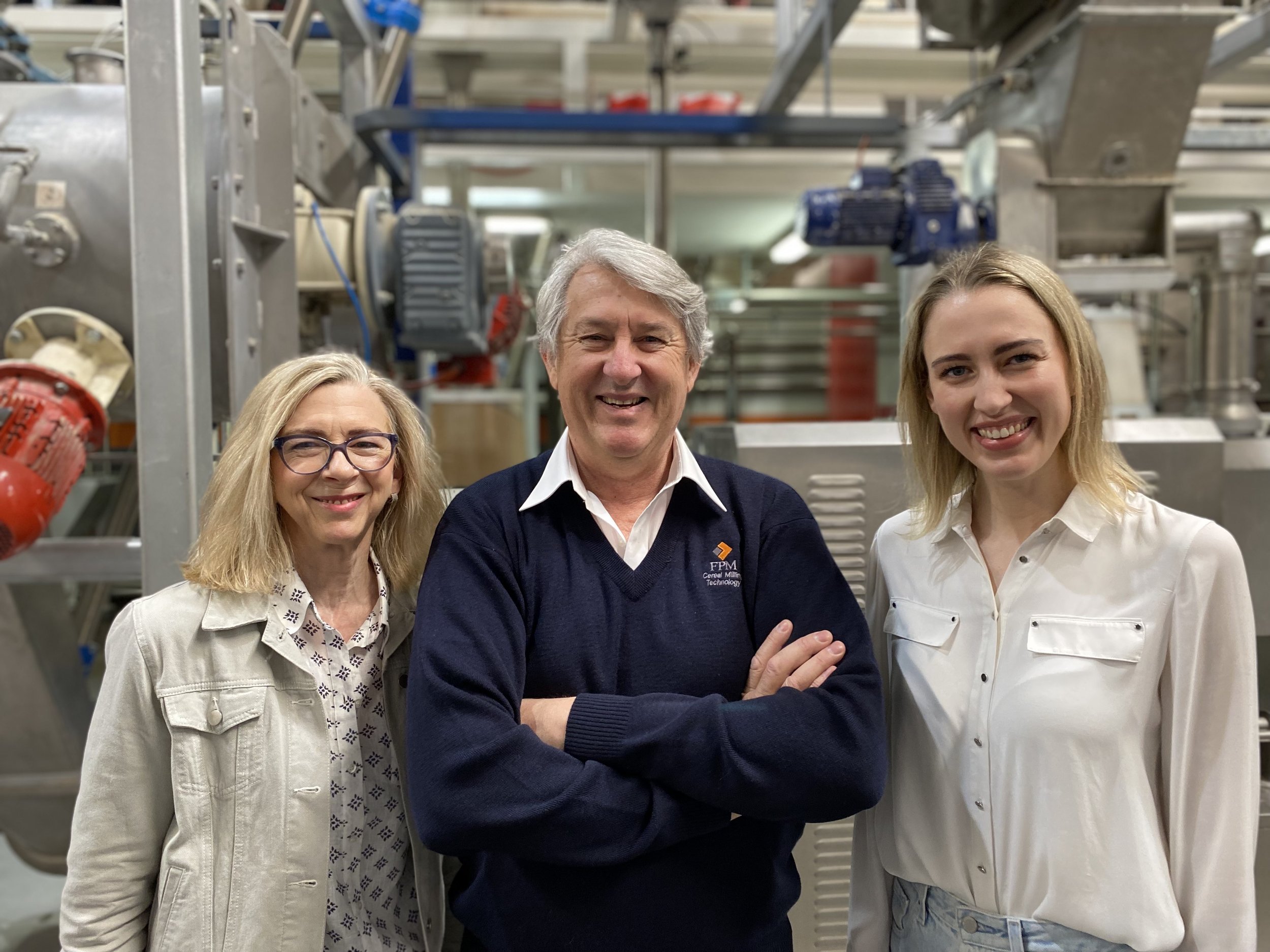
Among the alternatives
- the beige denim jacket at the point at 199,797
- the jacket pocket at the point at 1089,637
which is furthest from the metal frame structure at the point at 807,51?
the beige denim jacket at the point at 199,797

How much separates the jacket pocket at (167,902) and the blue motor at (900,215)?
2.50m

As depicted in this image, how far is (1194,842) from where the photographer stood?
3.48ft

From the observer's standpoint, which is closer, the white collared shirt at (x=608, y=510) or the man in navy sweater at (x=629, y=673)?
the man in navy sweater at (x=629, y=673)

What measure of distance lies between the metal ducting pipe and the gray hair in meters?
2.91

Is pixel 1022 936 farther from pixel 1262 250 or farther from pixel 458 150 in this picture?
pixel 1262 250

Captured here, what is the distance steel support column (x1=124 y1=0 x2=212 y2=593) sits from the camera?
1.51 m

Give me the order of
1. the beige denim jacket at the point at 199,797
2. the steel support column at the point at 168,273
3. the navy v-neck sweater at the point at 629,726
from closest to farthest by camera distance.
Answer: the navy v-neck sweater at the point at 629,726 → the beige denim jacket at the point at 199,797 → the steel support column at the point at 168,273

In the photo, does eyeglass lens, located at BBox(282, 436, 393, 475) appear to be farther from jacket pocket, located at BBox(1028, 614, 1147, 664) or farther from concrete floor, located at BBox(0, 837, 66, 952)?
concrete floor, located at BBox(0, 837, 66, 952)

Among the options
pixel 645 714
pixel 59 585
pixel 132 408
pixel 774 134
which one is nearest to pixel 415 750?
pixel 645 714

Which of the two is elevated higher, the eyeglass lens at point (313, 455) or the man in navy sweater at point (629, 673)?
the eyeglass lens at point (313, 455)

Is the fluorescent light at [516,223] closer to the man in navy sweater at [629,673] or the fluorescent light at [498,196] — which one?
the fluorescent light at [498,196]

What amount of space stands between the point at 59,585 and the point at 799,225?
2481 mm

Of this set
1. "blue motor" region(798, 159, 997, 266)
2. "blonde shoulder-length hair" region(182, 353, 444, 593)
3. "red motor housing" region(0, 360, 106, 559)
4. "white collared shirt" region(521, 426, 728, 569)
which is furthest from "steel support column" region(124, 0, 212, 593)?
"blue motor" region(798, 159, 997, 266)

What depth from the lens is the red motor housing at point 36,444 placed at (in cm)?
154
